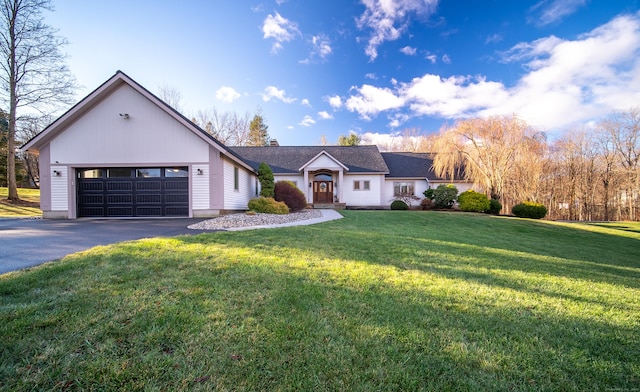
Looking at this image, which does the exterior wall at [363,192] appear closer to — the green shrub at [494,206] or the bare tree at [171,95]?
the green shrub at [494,206]

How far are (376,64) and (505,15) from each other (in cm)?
794

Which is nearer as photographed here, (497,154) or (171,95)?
(497,154)

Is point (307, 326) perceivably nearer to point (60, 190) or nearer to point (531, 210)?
point (60, 190)

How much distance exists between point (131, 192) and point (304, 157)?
534 inches

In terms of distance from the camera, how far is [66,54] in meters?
15.9

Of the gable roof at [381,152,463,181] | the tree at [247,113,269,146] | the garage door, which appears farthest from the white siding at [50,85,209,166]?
the tree at [247,113,269,146]

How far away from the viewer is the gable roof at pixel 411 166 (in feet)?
68.3

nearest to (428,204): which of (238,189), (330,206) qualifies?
(330,206)

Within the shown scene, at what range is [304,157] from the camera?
22.0 meters

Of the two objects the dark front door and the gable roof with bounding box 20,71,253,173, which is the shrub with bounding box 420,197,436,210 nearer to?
the dark front door

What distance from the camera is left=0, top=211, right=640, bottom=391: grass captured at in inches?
63.6

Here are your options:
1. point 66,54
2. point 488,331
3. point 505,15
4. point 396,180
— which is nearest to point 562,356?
point 488,331

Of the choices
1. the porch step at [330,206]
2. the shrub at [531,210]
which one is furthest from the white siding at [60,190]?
the shrub at [531,210]

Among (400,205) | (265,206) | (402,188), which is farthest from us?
(402,188)
